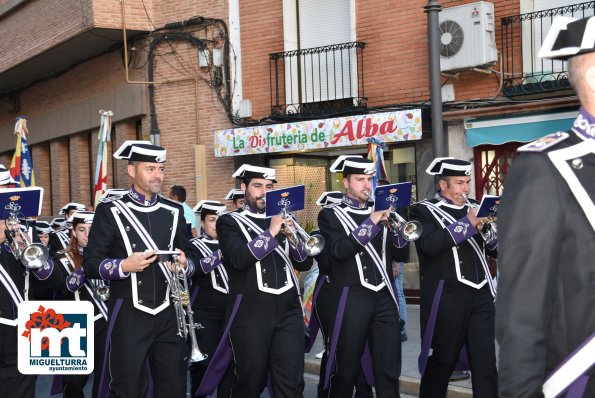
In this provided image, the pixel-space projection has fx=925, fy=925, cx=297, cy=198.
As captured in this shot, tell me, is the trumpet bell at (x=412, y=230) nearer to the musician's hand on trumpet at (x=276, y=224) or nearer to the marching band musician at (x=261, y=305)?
the marching band musician at (x=261, y=305)

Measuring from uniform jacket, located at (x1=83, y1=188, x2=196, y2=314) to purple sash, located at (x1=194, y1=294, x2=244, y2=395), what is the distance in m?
0.69

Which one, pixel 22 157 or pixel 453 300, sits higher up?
pixel 22 157

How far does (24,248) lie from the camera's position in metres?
6.88

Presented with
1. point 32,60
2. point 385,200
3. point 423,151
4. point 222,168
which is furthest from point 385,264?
point 32,60

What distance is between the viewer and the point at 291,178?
1703cm

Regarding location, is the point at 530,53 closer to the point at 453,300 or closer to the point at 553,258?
the point at 453,300

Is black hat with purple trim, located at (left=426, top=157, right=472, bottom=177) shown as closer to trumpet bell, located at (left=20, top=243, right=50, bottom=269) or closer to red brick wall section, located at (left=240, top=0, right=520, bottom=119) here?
trumpet bell, located at (left=20, top=243, right=50, bottom=269)

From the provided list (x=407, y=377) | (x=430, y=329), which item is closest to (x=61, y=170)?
(x=407, y=377)

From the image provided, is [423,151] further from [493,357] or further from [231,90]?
[493,357]

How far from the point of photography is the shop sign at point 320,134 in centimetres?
1452

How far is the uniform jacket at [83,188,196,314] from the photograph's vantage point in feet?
21.9

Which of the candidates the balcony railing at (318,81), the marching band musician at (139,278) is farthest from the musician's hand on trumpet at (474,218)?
the balcony railing at (318,81)

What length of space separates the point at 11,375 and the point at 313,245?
7.99 feet

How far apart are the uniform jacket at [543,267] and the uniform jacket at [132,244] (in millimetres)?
4091
